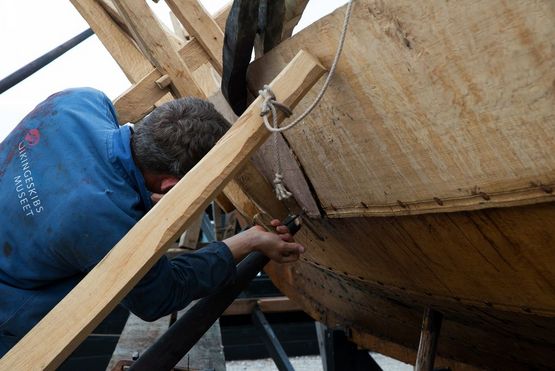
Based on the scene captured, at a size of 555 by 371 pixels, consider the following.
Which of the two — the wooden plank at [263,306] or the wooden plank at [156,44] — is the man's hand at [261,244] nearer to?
the wooden plank at [156,44]

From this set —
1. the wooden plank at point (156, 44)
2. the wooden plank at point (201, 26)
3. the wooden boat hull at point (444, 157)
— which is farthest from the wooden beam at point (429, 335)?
the wooden plank at point (201, 26)

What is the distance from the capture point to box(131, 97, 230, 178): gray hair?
209cm

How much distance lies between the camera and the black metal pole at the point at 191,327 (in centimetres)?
241

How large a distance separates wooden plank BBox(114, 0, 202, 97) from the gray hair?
127cm

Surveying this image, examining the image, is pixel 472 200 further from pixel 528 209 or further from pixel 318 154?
pixel 318 154

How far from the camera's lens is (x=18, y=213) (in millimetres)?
2078

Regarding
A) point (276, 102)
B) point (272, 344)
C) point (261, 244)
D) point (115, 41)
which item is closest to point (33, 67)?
point (115, 41)

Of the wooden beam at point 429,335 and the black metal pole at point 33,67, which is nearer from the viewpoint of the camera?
the wooden beam at point 429,335

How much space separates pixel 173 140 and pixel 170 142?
0.01 metres

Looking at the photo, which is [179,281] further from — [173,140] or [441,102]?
[441,102]

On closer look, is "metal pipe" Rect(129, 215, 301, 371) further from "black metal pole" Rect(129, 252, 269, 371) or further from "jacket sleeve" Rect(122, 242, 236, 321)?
"jacket sleeve" Rect(122, 242, 236, 321)

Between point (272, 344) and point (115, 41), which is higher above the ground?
point (115, 41)

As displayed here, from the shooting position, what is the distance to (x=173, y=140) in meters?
2.09

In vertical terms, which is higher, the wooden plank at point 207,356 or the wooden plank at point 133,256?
the wooden plank at point 133,256
